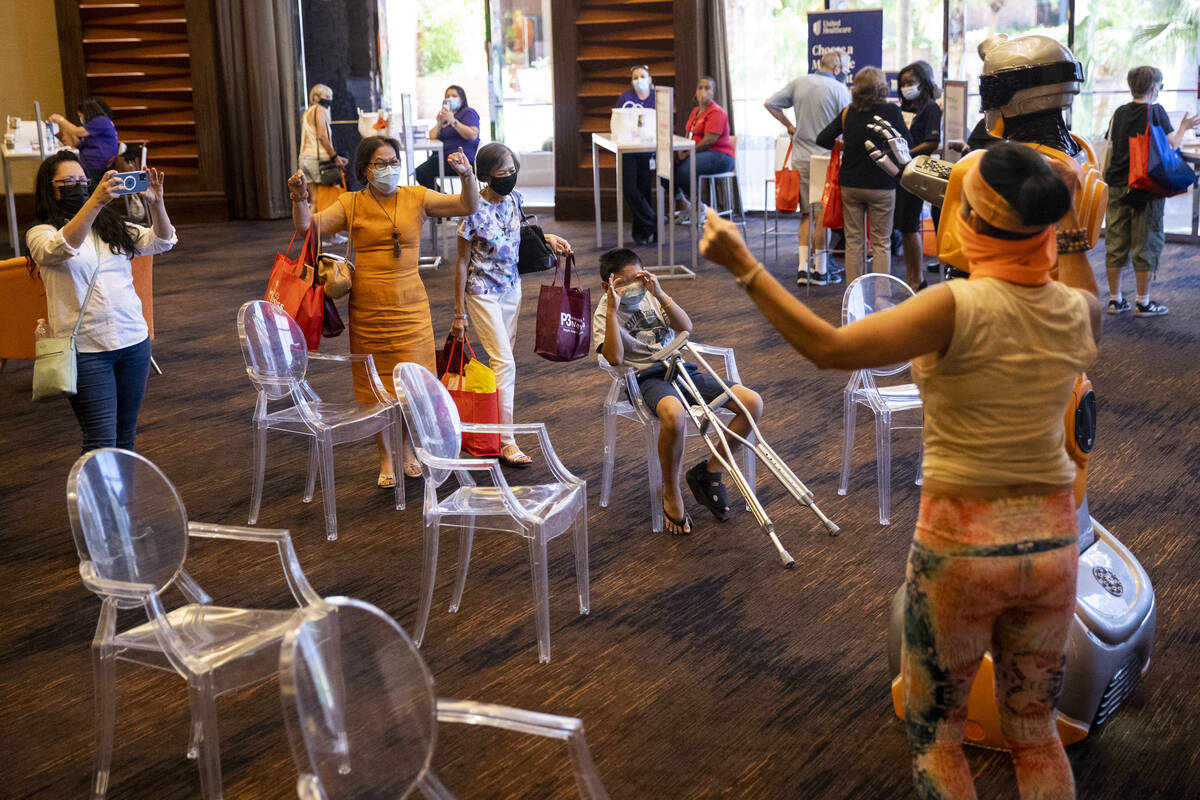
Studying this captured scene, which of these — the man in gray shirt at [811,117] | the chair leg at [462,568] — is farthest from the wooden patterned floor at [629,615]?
the man in gray shirt at [811,117]

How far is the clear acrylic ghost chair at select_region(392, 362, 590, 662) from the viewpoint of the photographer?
11.1 ft

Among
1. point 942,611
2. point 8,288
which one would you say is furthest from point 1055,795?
point 8,288

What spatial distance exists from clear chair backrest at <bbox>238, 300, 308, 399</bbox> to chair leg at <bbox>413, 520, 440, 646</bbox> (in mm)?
1156

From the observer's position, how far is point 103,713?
2691mm

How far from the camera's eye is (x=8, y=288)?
5.70 metres

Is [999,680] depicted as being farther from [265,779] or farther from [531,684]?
[265,779]

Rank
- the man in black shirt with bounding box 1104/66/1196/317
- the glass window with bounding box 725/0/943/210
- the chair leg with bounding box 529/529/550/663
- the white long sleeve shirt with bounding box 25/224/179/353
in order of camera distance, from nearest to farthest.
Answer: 1. the chair leg with bounding box 529/529/550/663
2. the white long sleeve shirt with bounding box 25/224/179/353
3. the man in black shirt with bounding box 1104/66/1196/317
4. the glass window with bounding box 725/0/943/210

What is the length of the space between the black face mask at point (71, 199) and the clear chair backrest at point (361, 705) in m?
2.56

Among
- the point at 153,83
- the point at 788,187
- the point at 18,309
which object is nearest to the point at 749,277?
the point at 18,309

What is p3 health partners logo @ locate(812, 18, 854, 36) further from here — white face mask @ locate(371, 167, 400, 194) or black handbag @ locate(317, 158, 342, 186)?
white face mask @ locate(371, 167, 400, 194)

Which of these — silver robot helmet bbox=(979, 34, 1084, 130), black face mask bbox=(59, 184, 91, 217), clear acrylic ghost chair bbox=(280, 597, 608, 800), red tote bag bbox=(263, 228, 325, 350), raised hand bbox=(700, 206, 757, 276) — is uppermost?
silver robot helmet bbox=(979, 34, 1084, 130)

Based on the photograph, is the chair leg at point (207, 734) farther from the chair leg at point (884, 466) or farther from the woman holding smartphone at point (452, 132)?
the woman holding smartphone at point (452, 132)

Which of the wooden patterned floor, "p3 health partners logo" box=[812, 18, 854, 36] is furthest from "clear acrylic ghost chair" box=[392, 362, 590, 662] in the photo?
"p3 health partners logo" box=[812, 18, 854, 36]

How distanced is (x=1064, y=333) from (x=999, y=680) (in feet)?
2.04
